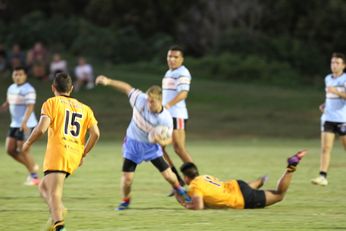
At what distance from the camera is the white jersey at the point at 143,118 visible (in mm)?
15172

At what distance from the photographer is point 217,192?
49.2 ft

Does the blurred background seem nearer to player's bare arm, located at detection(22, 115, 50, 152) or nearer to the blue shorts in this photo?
the blue shorts

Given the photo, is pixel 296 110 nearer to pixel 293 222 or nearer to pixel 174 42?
pixel 174 42

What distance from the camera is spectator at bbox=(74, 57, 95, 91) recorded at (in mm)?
44938

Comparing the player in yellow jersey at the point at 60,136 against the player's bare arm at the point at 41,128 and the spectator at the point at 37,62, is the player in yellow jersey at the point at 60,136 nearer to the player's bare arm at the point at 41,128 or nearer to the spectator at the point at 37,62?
the player's bare arm at the point at 41,128

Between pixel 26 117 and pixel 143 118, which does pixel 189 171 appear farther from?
pixel 26 117

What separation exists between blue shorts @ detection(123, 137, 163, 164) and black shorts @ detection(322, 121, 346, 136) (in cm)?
494

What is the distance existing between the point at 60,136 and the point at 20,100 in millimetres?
8013

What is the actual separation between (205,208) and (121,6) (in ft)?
147

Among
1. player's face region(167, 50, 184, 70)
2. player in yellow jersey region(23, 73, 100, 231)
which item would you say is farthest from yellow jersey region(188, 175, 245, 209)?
player's face region(167, 50, 184, 70)

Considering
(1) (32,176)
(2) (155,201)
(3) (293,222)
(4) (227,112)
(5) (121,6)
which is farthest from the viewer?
(5) (121,6)

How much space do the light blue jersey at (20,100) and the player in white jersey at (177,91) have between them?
3053 mm

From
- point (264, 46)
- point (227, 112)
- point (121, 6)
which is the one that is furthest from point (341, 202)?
point (121, 6)

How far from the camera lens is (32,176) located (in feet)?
65.0
